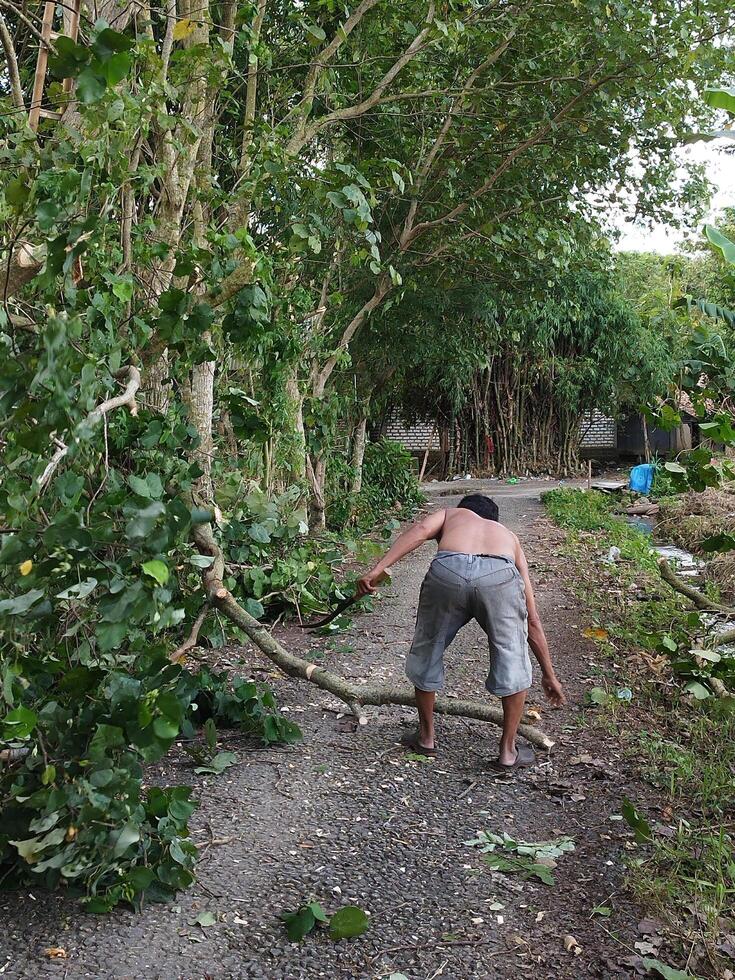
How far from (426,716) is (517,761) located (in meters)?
0.46

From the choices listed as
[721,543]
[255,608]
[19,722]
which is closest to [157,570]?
[19,722]

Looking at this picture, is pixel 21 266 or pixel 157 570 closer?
pixel 157 570

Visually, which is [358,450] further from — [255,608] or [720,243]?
[720,243]

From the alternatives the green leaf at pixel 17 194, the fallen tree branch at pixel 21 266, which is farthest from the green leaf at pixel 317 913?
the green leaf at pixel 17 194

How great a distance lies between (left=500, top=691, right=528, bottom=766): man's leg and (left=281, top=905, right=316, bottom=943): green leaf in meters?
1.57

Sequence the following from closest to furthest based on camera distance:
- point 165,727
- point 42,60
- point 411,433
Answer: point 165,727 → point 42,60 → point 411,433

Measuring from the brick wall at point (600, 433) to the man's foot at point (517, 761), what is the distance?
20336 millimetres

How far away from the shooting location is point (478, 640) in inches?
262

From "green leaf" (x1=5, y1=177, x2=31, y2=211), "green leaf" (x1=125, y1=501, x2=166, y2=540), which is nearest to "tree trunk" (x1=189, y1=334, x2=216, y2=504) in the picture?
"green leaf" (x1=5, y1=177, x2=31, y2=211)

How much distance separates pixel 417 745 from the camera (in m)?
4.49

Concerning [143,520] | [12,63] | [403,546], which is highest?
[12,63]

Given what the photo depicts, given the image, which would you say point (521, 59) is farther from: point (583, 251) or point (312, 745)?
point (312, 745)

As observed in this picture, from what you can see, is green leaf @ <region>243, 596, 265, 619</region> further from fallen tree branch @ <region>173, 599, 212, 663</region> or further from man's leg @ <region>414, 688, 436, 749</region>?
man's leg @ <region>414, 688, 436, 749</region>

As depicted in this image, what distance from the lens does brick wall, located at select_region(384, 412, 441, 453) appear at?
2323 cm
